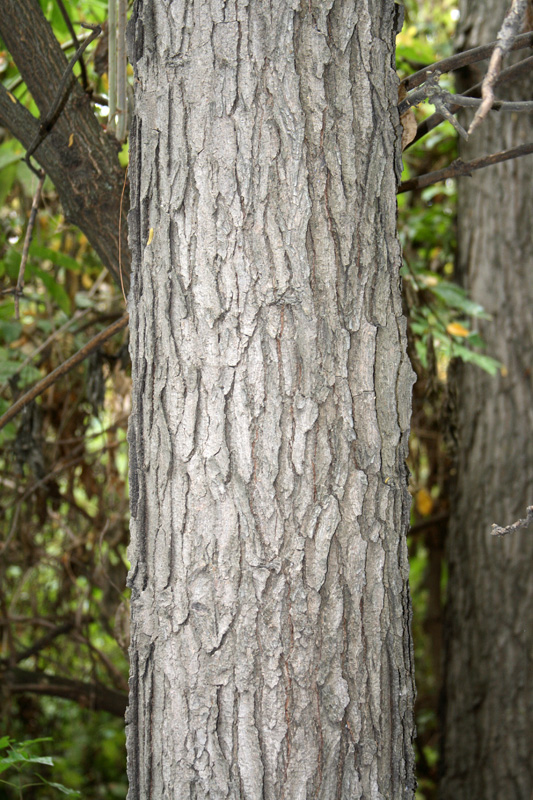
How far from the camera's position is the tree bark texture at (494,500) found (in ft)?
8.63

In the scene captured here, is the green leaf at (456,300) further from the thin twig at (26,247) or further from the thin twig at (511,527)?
the thin twig at (26,247)

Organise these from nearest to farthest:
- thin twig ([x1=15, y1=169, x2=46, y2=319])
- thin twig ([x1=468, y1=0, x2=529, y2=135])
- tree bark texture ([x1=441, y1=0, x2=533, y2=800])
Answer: thin twig ([x1=468, y1=0, x2=529, y2=135]) < thin twig ([x1=15, y1=169, x2=46, y2=319]) < tree bark texture ([x1=441, y1=0, x2=533, y2=800])

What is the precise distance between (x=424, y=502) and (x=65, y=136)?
9.80 feet

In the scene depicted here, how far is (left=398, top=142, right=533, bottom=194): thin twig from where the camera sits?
1.47m

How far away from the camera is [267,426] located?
109 cm

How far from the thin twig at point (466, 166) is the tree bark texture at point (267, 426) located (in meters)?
A: 0.44

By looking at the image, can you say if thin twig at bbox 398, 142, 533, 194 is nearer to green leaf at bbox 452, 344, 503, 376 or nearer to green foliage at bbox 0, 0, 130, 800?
green leaf at bbox 452, 344, 503, 376

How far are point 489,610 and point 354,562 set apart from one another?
6.18 feet

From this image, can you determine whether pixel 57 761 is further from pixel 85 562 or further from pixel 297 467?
pixel 297 467

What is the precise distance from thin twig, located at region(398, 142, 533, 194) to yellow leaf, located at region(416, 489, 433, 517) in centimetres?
254

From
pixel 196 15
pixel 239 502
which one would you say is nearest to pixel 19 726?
pixel 239 502

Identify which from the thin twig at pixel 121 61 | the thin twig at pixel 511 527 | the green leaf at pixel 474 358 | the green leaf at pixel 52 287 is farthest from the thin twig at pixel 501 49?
the green leaf at pixel 52 287

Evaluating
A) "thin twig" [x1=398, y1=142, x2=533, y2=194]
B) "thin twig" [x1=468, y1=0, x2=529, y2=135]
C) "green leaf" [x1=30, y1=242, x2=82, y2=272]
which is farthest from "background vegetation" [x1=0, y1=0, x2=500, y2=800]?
"thin twig" [x1=468, y1=0, x2=529, y2=135]

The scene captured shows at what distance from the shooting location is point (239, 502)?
109 cm
